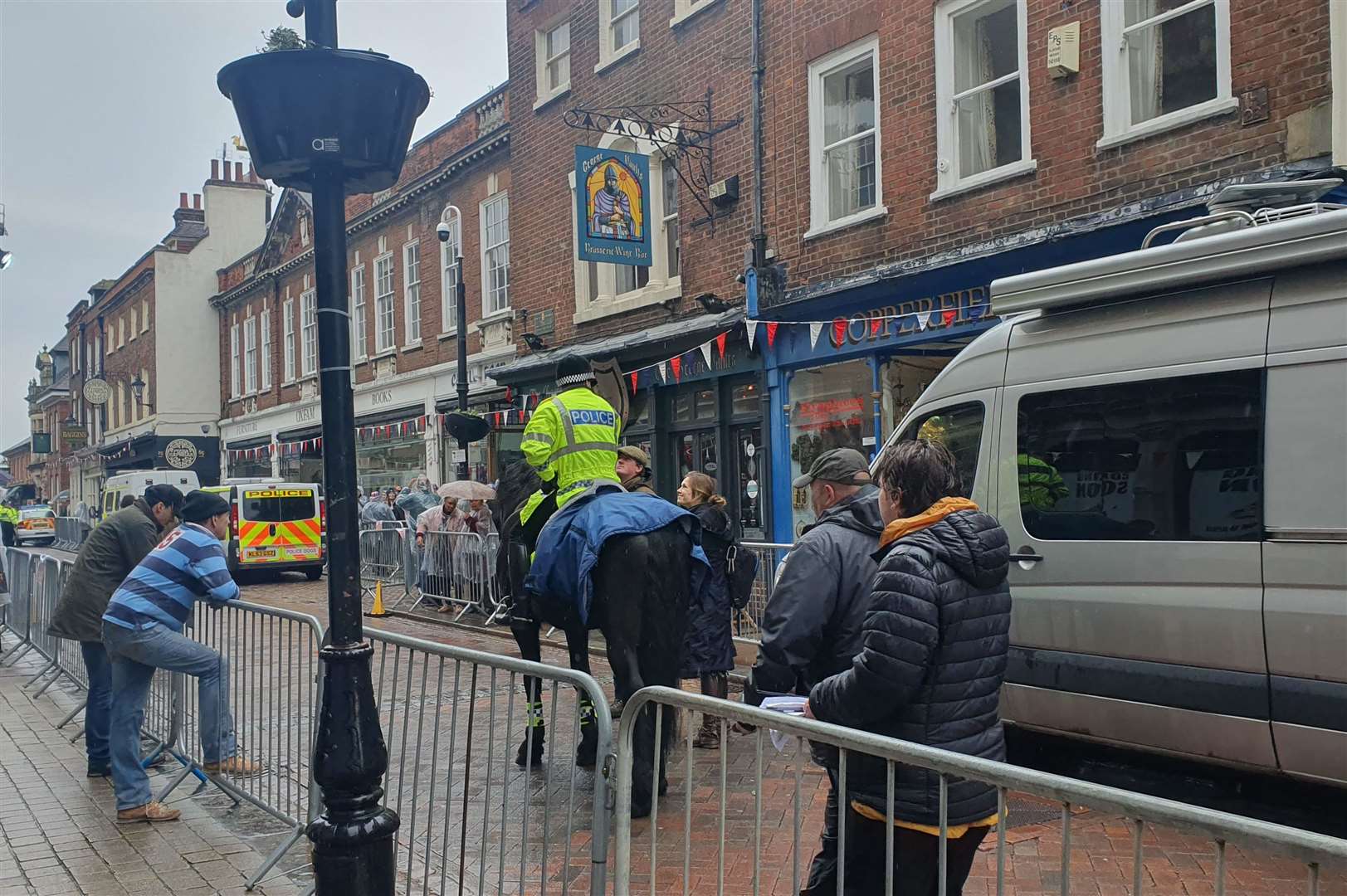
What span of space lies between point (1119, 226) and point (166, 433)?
128 ft

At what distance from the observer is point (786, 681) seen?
3.77 meters

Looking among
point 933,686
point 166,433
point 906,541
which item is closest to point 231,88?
point 906,541

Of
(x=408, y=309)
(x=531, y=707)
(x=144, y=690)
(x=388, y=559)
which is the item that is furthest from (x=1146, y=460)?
(x=408, y=309)

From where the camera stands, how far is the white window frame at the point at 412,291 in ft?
82.4

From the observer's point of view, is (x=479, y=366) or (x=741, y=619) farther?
(x=479, y=366)

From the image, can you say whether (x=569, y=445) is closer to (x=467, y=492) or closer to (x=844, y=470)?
(x=844, y=470)

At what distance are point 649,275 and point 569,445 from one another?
11464 millimetres

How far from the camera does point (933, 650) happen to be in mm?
3104

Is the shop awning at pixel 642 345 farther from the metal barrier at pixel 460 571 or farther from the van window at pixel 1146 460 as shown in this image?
the van window at pixel 1146 460

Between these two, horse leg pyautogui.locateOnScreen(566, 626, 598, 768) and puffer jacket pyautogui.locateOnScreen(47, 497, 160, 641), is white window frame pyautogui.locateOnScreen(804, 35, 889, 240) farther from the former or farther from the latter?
puffer jacket pyautogui.locateOnScreen(47, 497, 160, 641)

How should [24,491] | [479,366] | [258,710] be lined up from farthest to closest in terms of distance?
1. [24,491]
2. [479,366]
3. [258,710]

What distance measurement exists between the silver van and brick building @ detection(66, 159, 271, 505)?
3588 centimetres

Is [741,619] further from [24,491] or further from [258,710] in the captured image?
[24,491]

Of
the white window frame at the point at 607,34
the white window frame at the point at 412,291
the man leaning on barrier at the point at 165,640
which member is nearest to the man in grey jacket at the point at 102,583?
the man leaning on barrier at the point at 165,640
